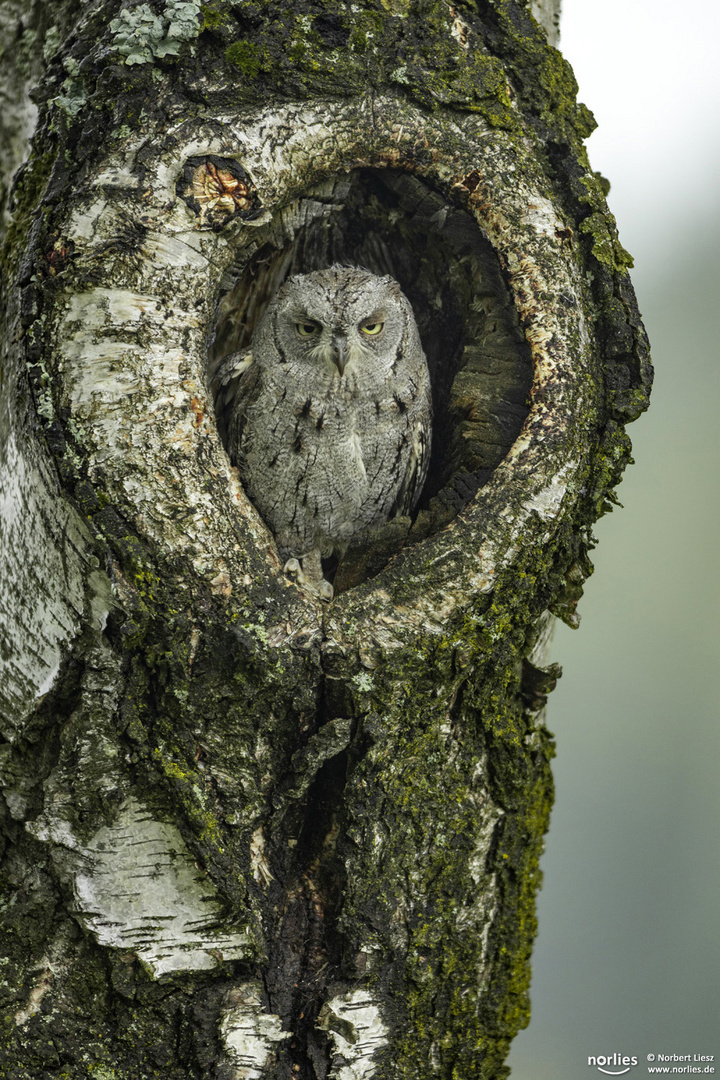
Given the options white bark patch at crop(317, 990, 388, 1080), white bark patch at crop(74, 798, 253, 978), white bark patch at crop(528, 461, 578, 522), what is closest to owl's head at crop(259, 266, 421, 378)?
white bark patch at crop(528, 461, 578, 522)

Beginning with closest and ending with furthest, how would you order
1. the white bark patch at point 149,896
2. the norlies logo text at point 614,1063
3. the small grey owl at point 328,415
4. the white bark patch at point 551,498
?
1. the white bark patch at point 149,896
2. the white bark patch at point 551,498
3. the small grey owl at point 328,415
4. the norlies logo text at point 614,1063

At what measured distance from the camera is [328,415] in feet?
8.13

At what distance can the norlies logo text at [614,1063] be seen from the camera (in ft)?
8.56

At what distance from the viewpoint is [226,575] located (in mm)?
1574

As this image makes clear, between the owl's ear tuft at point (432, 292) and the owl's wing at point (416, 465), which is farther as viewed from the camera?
the owl's wing at point (416, 465)

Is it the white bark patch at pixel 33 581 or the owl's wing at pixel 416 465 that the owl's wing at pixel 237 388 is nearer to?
the owl's wing at pixel 416 465

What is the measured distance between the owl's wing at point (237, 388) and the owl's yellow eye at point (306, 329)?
200 millimetres

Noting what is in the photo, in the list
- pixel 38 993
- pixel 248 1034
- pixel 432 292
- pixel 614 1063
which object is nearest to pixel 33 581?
pixel 38 993

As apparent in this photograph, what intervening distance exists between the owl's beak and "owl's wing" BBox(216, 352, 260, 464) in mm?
299

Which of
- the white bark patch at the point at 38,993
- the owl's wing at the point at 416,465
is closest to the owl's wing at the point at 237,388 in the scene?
the owl's wing at the point at 416,465

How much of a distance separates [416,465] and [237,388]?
2.13 feet

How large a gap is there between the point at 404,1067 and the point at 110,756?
3.03 feet

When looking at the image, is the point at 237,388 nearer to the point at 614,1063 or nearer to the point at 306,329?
the point at 306,329

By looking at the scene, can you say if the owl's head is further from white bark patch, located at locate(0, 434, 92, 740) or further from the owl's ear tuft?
white bark patch, located at locate(0, 434, 92, 740)
